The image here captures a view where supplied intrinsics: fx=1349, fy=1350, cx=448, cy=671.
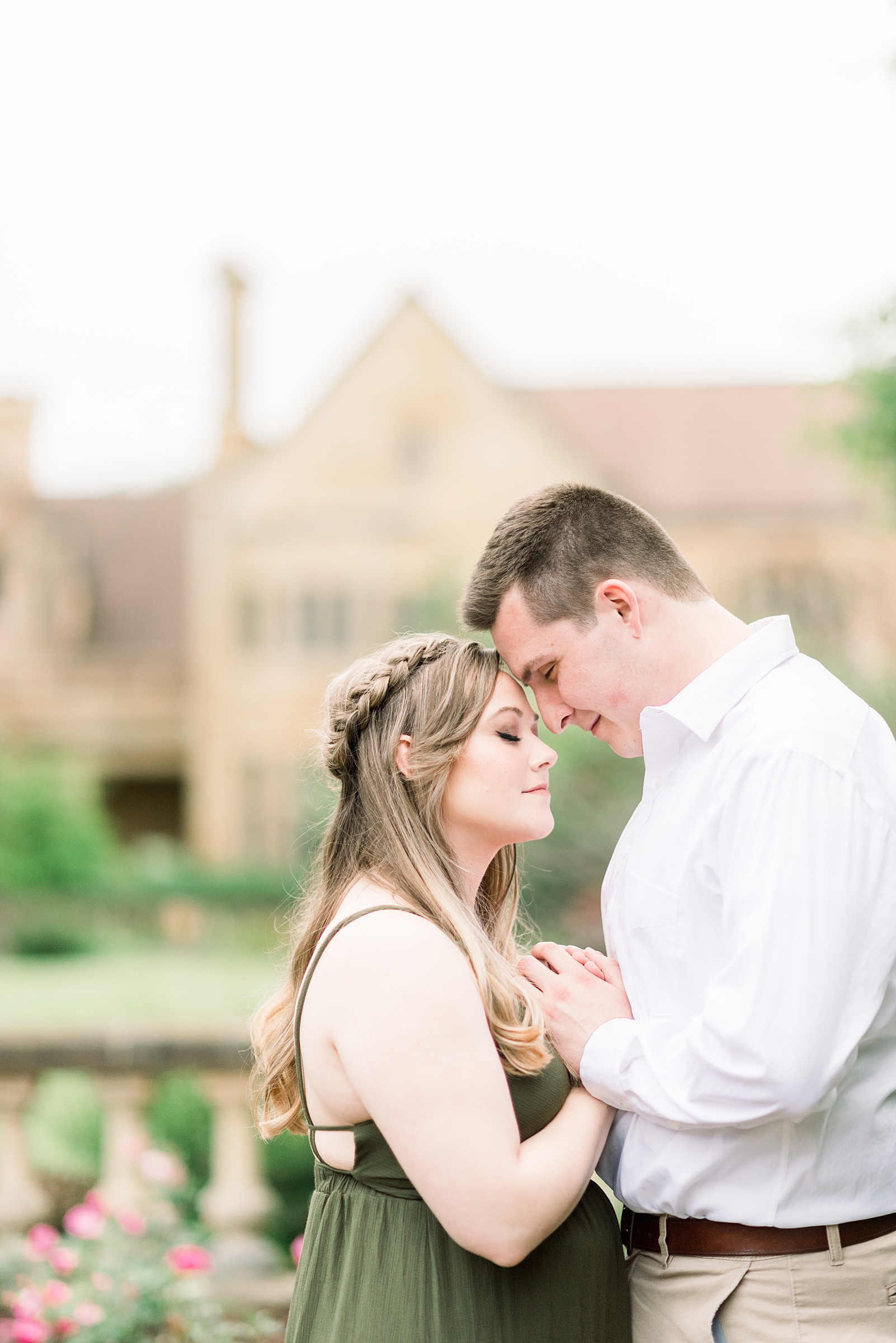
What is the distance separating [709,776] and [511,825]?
0.44 metres

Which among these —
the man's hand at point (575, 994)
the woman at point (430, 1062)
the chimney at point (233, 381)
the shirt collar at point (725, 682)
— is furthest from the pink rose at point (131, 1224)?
the chimney at point (233, 381)

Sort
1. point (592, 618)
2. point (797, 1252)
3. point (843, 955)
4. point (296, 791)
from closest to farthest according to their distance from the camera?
1. point (843, 955)
2. point (797, 1252)
3. point (592, 618)
4. point (296, 791)

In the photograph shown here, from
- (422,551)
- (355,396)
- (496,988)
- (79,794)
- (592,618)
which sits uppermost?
(355,396)

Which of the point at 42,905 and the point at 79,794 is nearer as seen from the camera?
the point at 42,905

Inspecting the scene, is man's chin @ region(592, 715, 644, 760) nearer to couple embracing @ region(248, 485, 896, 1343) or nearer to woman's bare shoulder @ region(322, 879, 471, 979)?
couple embracing @ region(248, 485, 896, 1343)

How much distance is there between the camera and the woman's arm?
2117 millimetres

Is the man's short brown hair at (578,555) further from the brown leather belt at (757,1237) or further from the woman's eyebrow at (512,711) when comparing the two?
the brown leather belt at (757,1237)

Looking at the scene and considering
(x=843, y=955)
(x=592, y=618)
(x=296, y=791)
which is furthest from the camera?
(x=296, y=791)

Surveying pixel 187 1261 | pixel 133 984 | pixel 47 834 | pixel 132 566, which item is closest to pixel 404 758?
pixel 187 1261

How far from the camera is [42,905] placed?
23.5 metres

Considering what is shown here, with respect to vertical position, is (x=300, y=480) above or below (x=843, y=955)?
above

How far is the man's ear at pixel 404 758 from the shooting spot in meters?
2.52

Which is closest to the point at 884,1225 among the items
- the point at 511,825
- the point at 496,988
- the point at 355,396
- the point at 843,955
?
the point at 843,955

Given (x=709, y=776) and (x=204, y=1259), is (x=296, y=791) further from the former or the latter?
(x=709, y=776)
